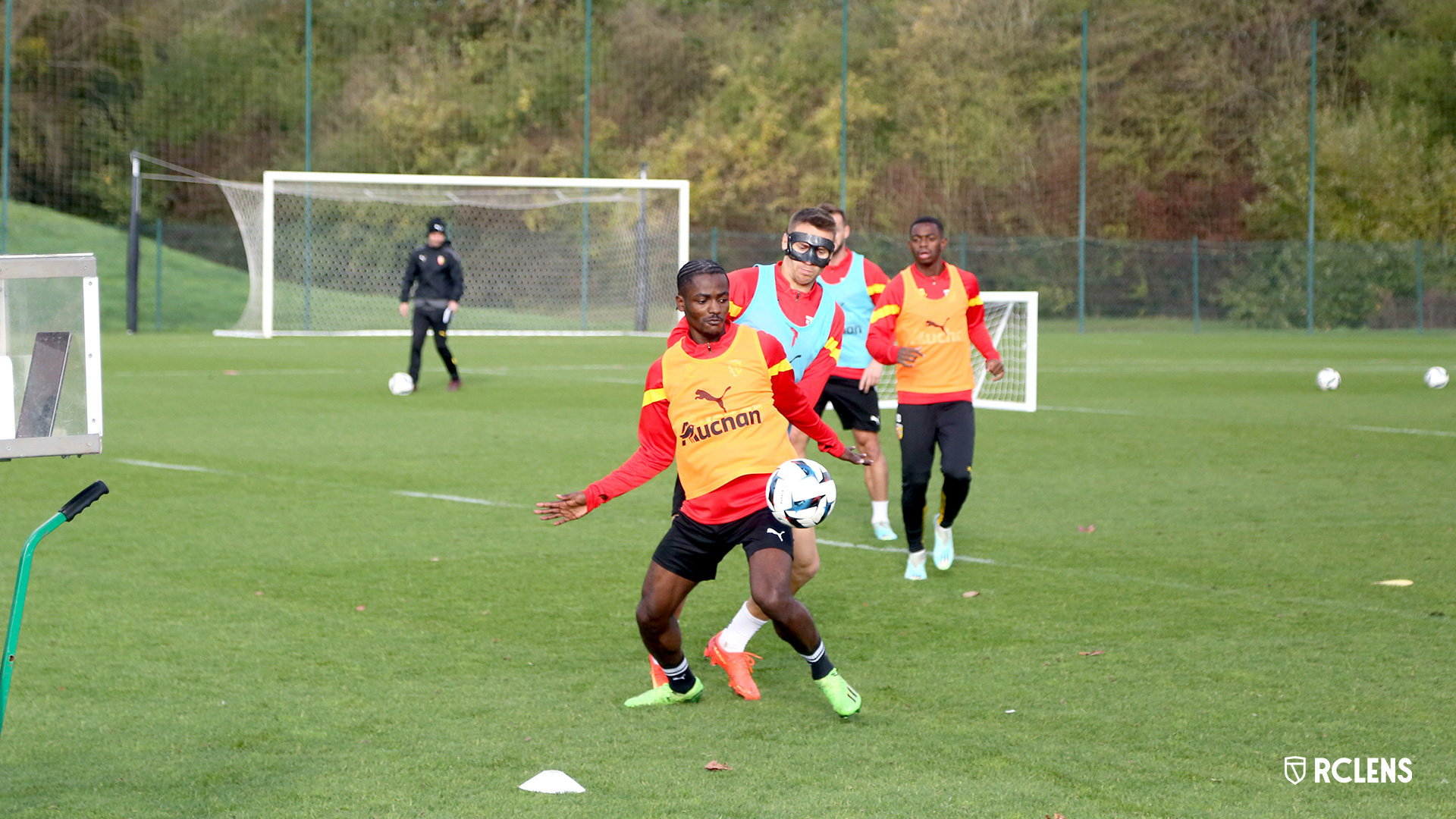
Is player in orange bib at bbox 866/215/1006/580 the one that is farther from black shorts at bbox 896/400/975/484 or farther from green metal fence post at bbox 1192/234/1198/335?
green metal fence post at bbox 1192/234/1198/335

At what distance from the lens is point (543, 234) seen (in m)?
31.2

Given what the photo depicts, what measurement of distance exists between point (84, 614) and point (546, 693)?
2491mm

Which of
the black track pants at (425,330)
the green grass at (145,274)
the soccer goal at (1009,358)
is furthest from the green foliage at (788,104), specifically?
the soccer goal at (1009,358)

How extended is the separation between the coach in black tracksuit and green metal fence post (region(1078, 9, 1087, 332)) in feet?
73.4

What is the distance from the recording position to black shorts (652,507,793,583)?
5281 millimetres

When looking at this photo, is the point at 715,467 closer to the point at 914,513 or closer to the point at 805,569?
the point at 805,569

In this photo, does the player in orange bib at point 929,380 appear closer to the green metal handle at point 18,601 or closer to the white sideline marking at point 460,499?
the white sideline marking at point 460,499

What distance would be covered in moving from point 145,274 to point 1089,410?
82.8ft

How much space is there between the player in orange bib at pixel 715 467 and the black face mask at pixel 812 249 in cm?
104

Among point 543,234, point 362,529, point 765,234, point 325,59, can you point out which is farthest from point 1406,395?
point 325,59

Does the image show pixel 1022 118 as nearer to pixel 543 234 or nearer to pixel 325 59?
pixel 543 234

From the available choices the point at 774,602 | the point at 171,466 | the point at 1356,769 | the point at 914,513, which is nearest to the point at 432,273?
the point at 171,466

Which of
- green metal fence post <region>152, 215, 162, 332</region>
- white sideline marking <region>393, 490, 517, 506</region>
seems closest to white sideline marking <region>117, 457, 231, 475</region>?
white sideline marking <region>393, 490, 517, 506</region>

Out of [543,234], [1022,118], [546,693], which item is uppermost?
[1022,118]
